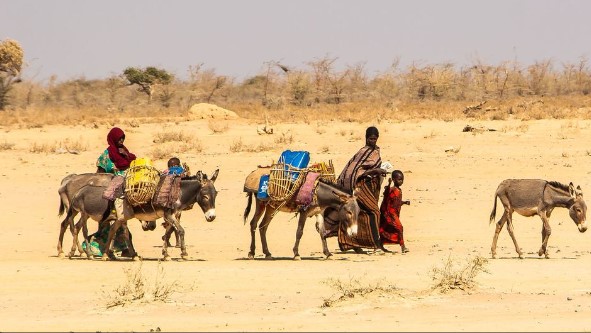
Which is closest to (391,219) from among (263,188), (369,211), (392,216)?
(392,216)

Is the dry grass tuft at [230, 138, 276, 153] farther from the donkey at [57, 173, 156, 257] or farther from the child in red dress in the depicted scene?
the child in red dress

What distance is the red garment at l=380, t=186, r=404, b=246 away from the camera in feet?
62.6

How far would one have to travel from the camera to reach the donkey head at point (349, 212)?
59.4ft

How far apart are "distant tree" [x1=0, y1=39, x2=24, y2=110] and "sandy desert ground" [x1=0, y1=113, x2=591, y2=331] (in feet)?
49.5

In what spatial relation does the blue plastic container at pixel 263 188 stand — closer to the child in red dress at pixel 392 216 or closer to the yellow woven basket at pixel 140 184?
the yellow woven basket at pixel 140 184

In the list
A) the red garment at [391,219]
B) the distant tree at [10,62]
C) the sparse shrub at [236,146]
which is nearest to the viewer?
the red garment at [391,219]

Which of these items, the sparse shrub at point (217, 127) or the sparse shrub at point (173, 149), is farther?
the sparse shrub at point (217, 127)

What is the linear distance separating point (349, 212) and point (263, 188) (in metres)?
1.35

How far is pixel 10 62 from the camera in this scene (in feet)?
176

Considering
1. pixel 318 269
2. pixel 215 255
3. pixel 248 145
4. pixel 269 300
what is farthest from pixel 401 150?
pixel 269 300

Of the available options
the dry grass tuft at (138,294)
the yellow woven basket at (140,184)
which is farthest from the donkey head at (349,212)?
the dry grass tuft at (138,294)

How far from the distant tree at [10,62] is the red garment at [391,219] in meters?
35.1

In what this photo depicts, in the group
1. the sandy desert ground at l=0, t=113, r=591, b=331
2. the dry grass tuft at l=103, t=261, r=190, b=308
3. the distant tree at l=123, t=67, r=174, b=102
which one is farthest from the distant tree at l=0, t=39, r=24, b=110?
the dry grass tuft at l=103, t=261, r=190, b=308

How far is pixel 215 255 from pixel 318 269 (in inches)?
121
